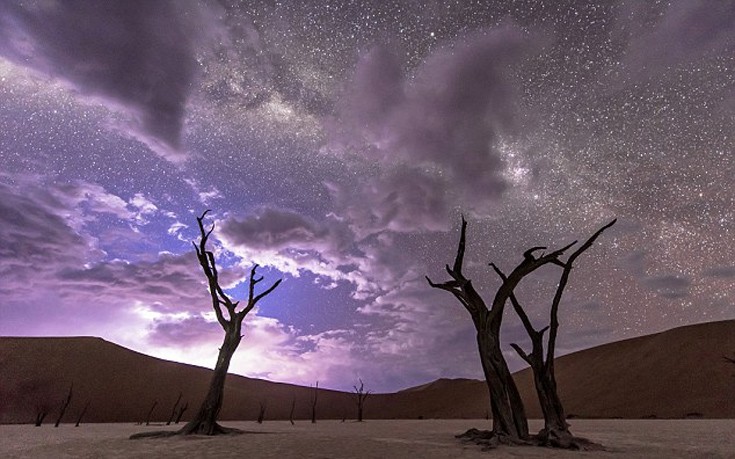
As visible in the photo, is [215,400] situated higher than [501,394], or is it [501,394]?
[215,400]

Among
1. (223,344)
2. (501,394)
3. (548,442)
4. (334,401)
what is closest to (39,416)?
(223,344)

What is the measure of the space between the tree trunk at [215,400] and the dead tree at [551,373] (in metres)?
11.6

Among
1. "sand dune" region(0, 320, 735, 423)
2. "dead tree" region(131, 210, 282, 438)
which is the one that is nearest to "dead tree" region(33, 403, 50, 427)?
"sand dune" region(0, 320, 735, 423)

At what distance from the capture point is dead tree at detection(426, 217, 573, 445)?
15.5 metres

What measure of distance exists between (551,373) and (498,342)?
6.64 ft

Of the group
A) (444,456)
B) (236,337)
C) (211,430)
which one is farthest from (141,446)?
(444,456)

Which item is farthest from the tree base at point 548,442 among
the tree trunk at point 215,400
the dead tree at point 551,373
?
the tree trunk at point 215,400

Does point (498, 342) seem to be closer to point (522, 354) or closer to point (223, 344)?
point (522, 354)

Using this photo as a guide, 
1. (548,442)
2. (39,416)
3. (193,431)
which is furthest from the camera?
(39,416)

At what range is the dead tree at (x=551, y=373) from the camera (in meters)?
14.8

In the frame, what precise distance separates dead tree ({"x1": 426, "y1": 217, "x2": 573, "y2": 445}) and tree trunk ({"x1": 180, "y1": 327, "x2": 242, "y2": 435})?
989 centimetres

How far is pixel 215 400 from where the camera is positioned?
63.5 ft

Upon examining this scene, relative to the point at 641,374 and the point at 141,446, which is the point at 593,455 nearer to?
the point at 141,446

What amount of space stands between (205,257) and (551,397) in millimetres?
15404
